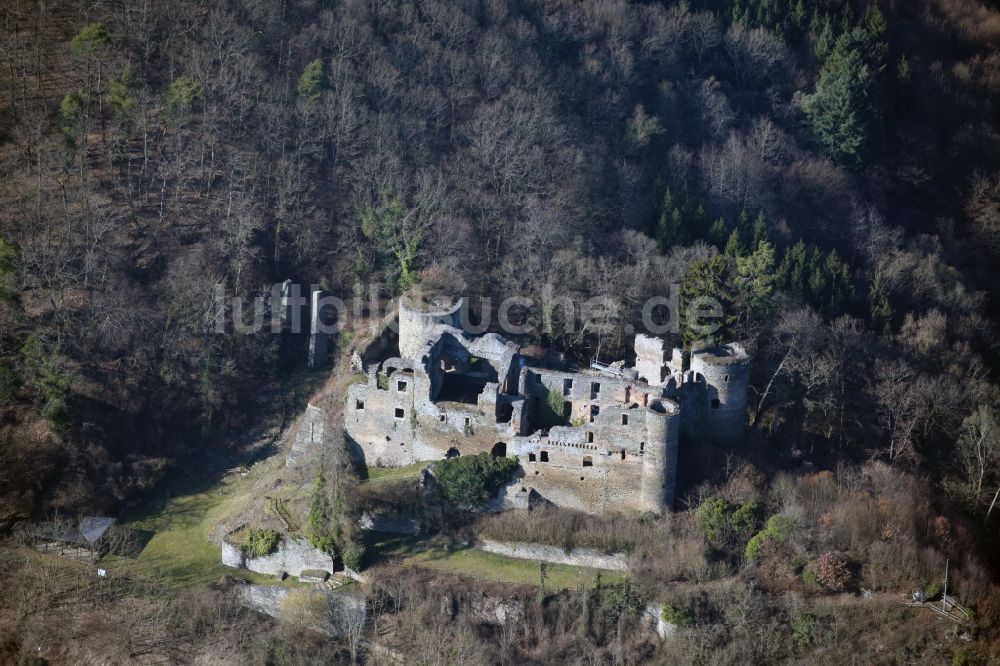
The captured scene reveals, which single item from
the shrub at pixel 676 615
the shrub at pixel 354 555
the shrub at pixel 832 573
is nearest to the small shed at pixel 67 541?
the shrub at pixel 354 555

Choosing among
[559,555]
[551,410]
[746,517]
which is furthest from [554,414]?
[746,517]

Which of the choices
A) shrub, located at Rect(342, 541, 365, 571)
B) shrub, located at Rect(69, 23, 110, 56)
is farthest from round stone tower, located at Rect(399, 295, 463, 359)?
shrub, located at Rect(69, 23, 110, 56)

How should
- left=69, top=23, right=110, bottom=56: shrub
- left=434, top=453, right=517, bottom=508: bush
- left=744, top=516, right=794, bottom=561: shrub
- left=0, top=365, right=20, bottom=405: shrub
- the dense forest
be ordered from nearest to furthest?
left=744, top=516, right=794, bottom=561: shrub
left=434, top=453, right=517, bottom=508: bush
left=0, top=365, right=20, bottom=405: shrub
the dense forest
left=69, top=23, right=110, bottom=56: shrub

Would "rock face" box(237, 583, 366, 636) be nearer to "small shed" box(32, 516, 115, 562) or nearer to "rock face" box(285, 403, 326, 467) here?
"rock face" box(285, 403, 326, 467)

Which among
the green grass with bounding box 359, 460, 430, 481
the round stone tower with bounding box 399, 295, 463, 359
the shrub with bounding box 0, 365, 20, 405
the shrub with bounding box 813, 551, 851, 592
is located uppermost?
the round stone tower with bounding box 399, 295, 463, 359

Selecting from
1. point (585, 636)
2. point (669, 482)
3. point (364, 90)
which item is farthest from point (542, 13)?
point (585, 636)

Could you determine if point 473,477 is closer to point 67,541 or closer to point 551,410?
point 551,410
